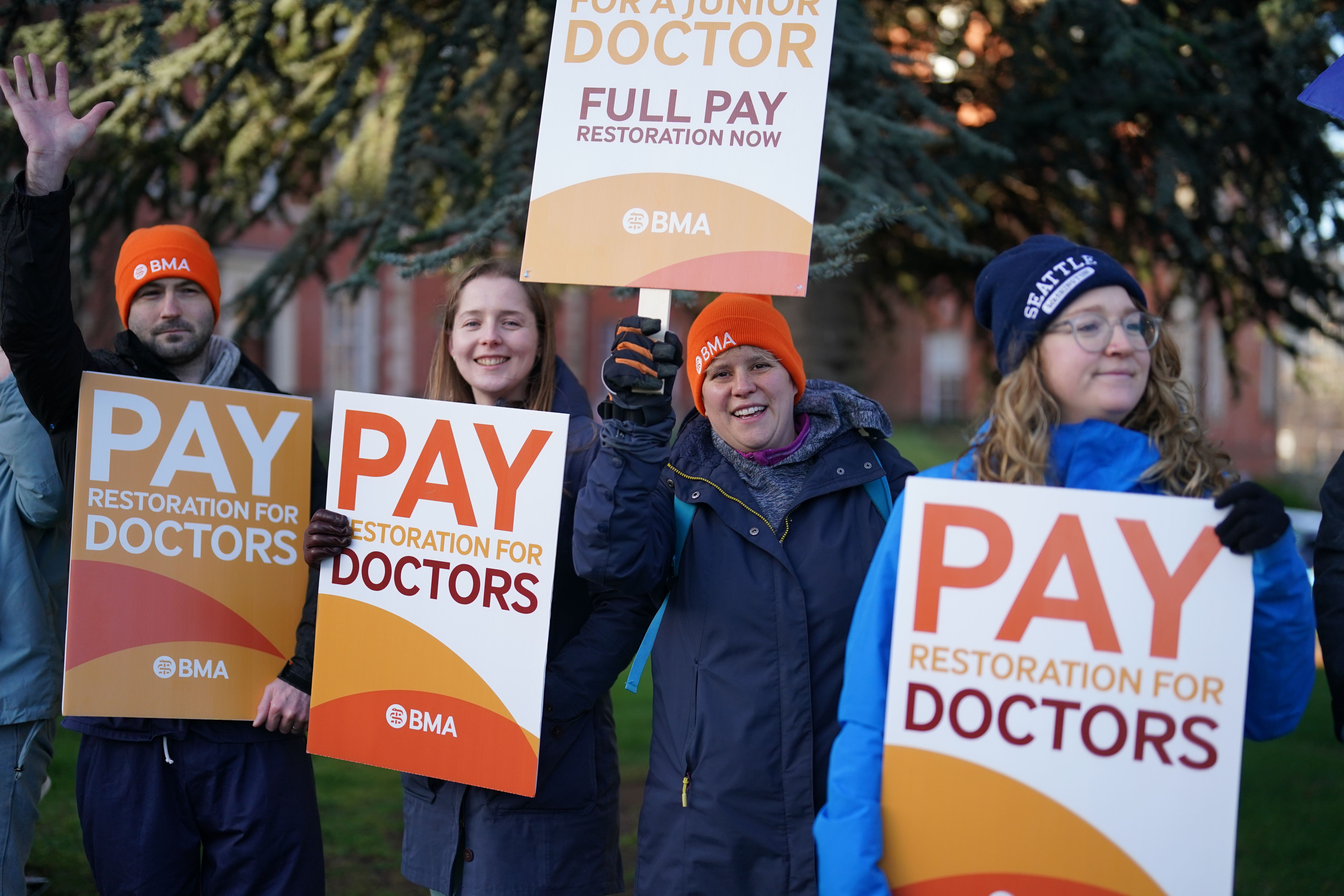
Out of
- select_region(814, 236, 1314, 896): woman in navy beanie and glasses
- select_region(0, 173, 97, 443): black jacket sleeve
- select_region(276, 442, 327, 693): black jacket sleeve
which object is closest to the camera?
select_region(814, 236, 1314, 896): woman in navy beanie and glasses

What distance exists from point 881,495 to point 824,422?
22cm

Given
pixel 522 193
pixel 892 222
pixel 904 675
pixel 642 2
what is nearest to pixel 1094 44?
pixel 892 222

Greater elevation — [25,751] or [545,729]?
[545,729]

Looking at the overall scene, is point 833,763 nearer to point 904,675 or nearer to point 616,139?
point 904,675

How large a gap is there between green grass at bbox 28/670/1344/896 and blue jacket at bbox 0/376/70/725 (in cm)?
171

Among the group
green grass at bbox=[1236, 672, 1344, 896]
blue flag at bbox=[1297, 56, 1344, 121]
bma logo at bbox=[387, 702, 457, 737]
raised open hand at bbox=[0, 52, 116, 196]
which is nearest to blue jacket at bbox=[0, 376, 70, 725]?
raised open hand at bbox=[0, 52, 116, 196]

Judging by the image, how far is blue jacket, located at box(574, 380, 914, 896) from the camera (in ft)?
7.45

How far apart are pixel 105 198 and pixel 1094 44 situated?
4976 millimetres

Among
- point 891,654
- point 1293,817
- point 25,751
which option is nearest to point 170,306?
point 25,751

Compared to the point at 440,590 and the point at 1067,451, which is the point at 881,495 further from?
the point at 440,590

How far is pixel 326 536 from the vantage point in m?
2.60

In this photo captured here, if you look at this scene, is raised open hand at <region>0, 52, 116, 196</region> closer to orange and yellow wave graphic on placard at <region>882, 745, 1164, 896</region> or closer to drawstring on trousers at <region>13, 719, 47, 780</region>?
drawstring on trousers at <region>13, 719, 47, 780</region>

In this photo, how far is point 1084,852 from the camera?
1.87 metres

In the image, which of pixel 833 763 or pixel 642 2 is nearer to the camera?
pixel 833 763
